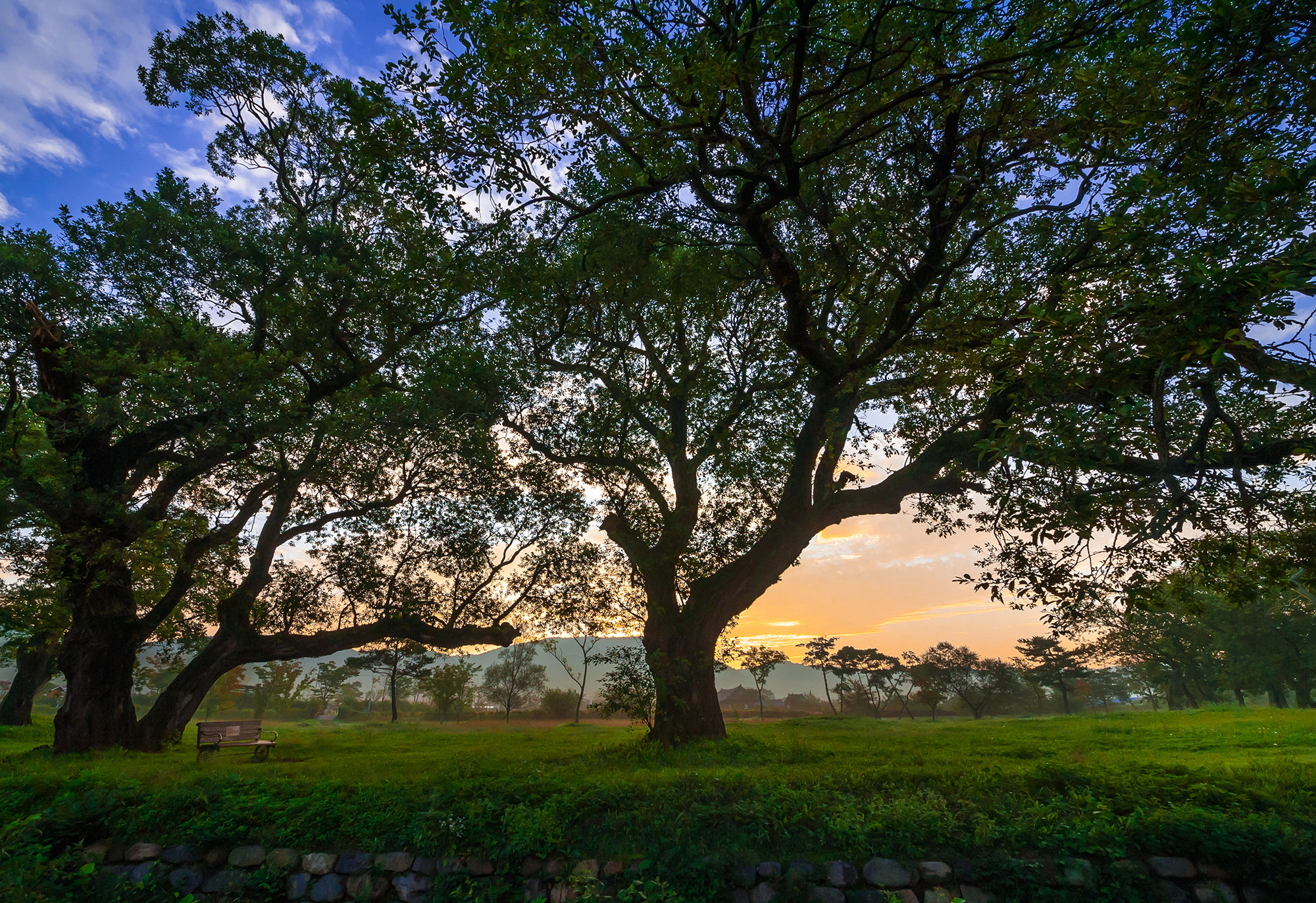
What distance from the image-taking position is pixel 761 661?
42.8 metres

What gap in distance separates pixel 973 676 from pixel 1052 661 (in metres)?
5.65

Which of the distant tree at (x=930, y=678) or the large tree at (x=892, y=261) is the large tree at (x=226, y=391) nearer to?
the large tree at (x=892, y=261)

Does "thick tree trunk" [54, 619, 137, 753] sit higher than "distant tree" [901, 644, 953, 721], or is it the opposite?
"thick tree trunk" [54, 619, 137, 753]

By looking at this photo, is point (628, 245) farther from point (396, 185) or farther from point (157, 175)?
point (157, 175)

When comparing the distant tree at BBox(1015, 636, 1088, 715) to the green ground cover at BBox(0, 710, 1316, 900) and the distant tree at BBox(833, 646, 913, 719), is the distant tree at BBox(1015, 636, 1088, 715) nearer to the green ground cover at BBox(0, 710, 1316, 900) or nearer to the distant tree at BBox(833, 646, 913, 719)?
the distant tree at BBox(833, 646, 913, 719)

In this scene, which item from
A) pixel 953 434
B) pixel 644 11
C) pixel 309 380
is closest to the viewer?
pixel 644 11

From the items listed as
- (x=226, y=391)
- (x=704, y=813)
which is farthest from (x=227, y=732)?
(x=704, y=813)

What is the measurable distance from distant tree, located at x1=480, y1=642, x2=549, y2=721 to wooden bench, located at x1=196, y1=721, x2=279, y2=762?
1164 inches

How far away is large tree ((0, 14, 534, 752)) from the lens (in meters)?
10.4

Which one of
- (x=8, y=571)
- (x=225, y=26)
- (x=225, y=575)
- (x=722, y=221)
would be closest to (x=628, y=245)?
(x=722, y=221)

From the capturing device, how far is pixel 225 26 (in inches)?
544

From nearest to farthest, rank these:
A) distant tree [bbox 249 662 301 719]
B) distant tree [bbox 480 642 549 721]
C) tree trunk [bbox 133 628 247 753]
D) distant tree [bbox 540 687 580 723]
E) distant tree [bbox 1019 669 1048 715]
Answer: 1. tree trunk [bbox 133 628 247 753]
2. distant tree [bbox 540 687 580 723]
3. distant tree [bbox 480 642 549 721]
4. distant tree [bbox 1019 669 1048 715]
5. distant tree [bbox 249 662 301 719]

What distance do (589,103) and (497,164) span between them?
55.8 inches

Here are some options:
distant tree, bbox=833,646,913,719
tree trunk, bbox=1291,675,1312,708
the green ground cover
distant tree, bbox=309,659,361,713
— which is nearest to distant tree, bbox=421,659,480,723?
distant tree, bbox=309,659,361,713
